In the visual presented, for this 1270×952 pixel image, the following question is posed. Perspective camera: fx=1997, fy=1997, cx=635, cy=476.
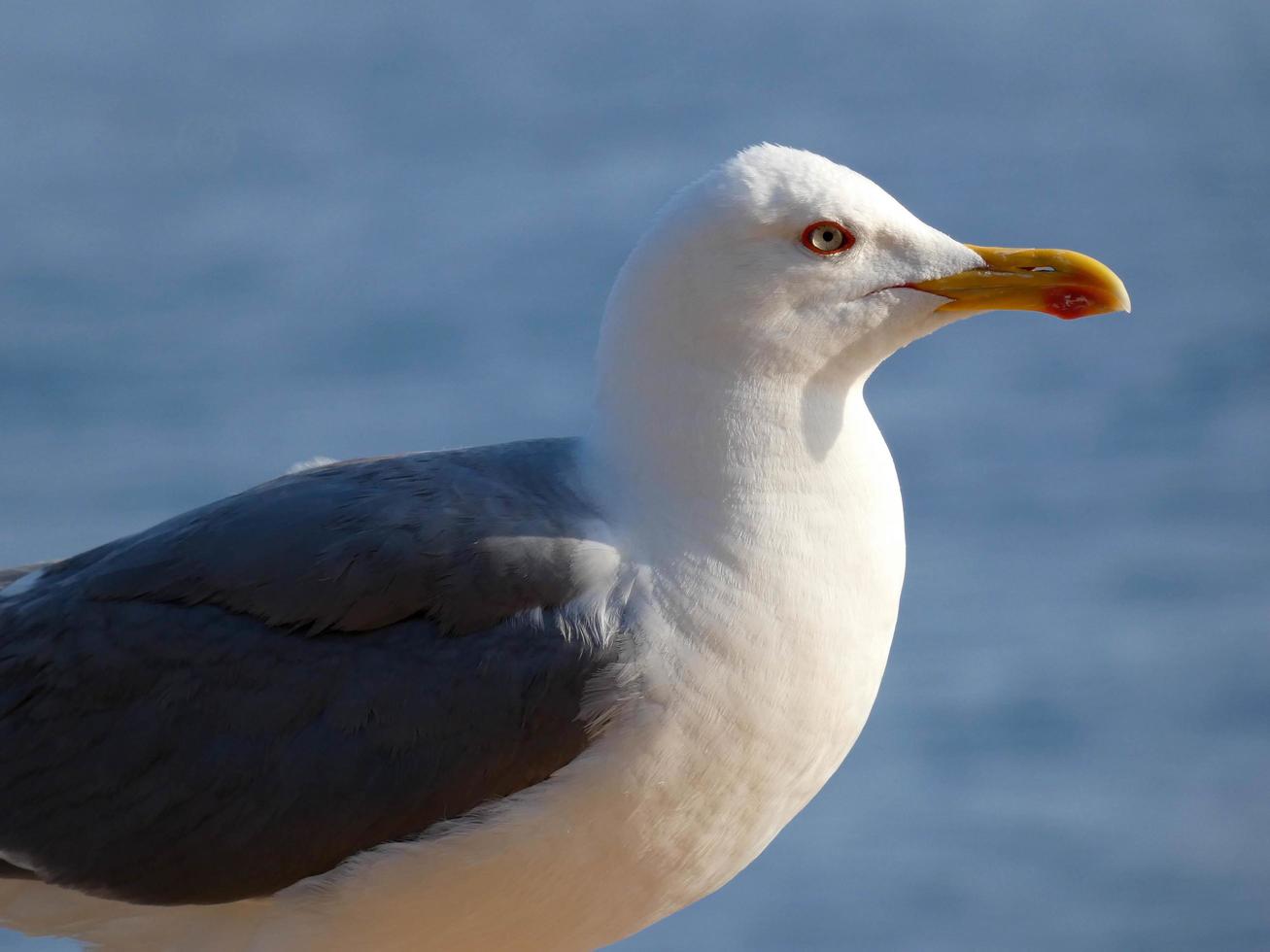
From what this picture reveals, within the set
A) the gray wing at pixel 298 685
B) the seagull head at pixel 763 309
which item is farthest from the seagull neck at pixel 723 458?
the gray wing at pixel 298 685

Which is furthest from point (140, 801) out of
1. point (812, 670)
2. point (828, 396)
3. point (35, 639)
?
point (828, 396)

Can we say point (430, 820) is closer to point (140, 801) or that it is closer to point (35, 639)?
point (140, 801)

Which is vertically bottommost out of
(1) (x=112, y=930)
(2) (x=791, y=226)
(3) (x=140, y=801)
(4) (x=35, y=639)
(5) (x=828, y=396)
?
(1) (x=112, y=930)

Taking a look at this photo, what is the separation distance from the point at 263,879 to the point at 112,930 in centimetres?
37

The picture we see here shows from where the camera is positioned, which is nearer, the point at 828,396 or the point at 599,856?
the point at 599,856

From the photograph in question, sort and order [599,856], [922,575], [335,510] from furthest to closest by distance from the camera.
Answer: [922,575] < [335,510] < [599,856]

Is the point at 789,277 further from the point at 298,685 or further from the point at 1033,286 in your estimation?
the point at 298,685

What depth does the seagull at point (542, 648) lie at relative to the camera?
337 centimetres

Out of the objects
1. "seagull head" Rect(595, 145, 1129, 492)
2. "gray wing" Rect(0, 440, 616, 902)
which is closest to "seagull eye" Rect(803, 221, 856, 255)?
"seagull head" Rect(595, 145, 1129, 492)

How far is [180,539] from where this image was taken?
3.69 m

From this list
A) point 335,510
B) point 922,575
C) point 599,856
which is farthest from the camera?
point 922,575

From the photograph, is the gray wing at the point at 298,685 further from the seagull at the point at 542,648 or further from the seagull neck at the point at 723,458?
the seagull neck at the point at 723,458

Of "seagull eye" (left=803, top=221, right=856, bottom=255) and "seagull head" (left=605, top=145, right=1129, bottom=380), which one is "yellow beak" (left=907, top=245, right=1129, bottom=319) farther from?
"seagull eye" (left=803, top=221, right=856, bottom=255)

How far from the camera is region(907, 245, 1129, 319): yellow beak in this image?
12.0 ft
